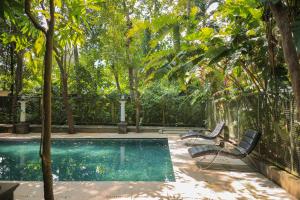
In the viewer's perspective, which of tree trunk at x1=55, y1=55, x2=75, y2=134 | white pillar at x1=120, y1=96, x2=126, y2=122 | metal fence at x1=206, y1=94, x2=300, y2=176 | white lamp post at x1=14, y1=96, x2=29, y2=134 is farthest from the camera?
white pillar at x1=120, y1=96, x2=126, y2=122

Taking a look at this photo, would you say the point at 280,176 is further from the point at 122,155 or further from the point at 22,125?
the point at 22,125

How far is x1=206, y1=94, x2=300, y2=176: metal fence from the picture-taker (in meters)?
5.22

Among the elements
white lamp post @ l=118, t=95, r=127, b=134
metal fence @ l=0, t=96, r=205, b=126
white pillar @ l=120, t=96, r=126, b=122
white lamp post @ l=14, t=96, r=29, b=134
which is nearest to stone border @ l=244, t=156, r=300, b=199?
white lamp post @ l=118, t=95, r=127, b=134

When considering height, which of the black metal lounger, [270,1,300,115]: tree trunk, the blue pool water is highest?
[270,1,300,115]: tree trunk

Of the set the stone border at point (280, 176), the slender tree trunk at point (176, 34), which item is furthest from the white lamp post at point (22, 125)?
the stone border at point (280, 176)

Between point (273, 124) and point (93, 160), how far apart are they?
17.7 ft

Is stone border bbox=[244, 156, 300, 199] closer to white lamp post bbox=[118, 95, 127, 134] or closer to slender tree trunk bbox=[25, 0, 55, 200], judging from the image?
slender tree trunk bbox=[25, 0, 55, 200]

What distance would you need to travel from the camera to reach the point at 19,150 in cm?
1072

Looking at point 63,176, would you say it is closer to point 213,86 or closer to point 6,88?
point 213,86

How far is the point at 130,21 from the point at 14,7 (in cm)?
1494

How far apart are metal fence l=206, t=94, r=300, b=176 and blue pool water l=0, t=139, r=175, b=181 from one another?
87.8 inches

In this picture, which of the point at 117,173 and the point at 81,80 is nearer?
the point at 117,173

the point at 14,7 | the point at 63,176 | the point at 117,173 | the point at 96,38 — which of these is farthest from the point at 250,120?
the point at 96,38

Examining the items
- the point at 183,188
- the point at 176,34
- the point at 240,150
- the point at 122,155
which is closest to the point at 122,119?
the point at 122,155
